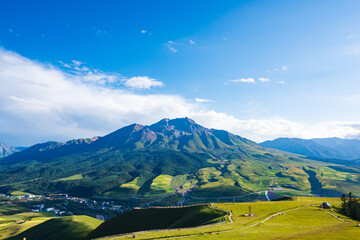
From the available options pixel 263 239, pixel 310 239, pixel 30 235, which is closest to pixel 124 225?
pixel 263 239

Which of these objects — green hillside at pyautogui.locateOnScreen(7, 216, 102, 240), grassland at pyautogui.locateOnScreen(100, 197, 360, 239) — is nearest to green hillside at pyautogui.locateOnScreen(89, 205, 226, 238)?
grassland at pyautogui.locateOnScreen(100, 197, 360, 239)

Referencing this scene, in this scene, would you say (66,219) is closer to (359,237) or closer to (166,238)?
(166,238)

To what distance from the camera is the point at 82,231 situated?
160000 millimetres

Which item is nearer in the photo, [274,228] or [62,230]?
[274,228]

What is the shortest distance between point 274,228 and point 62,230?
179151 mm

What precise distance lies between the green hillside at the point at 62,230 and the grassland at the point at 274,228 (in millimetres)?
119771

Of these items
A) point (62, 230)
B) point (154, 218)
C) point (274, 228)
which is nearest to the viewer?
point (274, 228)

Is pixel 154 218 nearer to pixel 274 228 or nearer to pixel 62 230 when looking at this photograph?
pixel 274 228

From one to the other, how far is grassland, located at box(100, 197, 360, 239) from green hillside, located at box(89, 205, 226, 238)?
50.8ft

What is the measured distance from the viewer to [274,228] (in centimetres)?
5962

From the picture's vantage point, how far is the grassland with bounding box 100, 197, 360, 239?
151 feet

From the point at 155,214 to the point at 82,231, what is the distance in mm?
83598

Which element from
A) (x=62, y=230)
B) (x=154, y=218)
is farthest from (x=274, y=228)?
(x=62, y=230)

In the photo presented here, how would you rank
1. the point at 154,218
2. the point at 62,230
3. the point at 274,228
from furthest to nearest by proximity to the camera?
1. the point at 62,230
2. the point at 154,218
3. the point at 274,228
